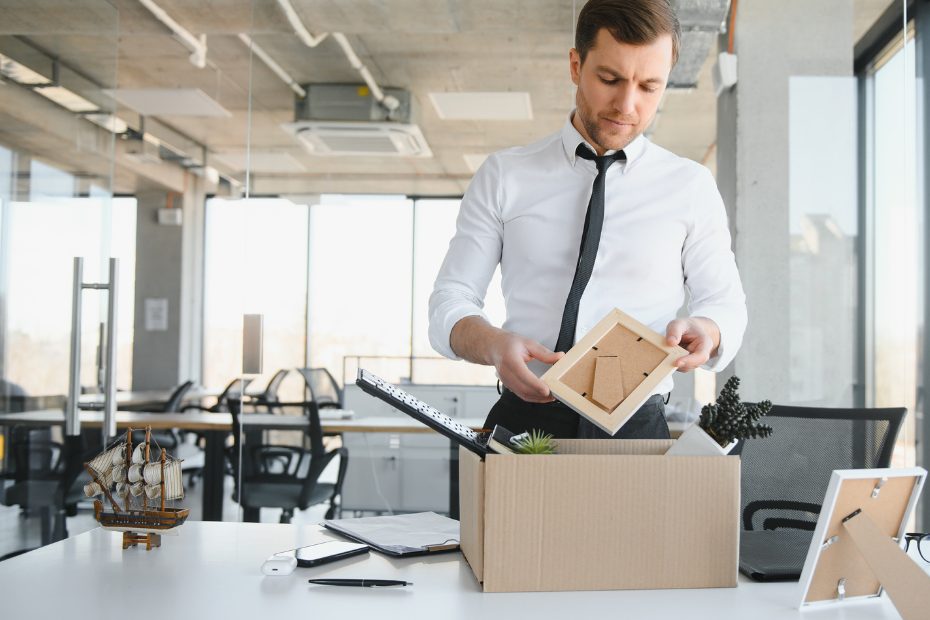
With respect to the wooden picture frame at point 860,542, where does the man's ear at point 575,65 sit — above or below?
above

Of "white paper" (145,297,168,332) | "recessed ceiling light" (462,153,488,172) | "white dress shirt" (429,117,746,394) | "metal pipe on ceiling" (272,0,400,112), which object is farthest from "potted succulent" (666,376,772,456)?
"white paper" (145,297,168,332)

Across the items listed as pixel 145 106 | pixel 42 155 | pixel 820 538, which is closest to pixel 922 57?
pixel 820 538

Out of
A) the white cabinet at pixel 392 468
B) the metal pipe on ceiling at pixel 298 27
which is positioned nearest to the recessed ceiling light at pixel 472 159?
the metal pipe on ceiling at pixel 298 27

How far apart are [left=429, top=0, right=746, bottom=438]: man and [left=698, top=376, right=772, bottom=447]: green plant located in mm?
188

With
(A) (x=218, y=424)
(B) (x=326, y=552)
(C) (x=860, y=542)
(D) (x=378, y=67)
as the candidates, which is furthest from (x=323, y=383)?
(C) (x=860, y=542)

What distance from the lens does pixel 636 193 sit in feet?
5.73

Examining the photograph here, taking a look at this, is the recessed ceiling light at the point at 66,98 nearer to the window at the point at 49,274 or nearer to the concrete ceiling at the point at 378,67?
the concrete ceiling at the point at 378,67

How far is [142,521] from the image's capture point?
1497 mm

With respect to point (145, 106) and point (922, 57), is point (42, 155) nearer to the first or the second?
point (145, 106)

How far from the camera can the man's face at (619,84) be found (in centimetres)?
154

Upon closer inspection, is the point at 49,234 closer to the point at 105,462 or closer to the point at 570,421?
the point at 105,462

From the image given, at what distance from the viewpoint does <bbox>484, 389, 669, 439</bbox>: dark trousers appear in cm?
160

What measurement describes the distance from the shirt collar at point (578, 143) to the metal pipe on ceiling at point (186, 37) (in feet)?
11.9

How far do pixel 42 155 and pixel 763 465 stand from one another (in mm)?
3344
